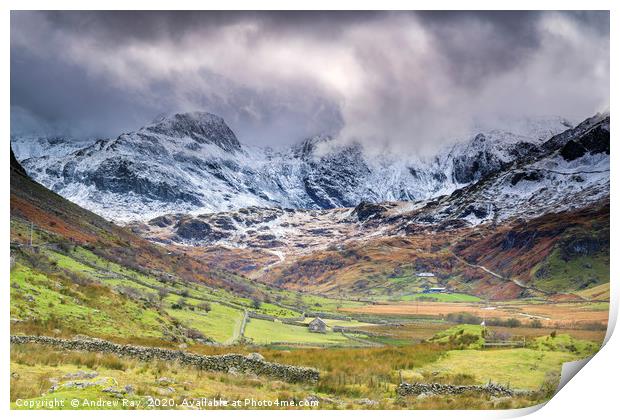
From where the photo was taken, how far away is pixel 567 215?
249 feet

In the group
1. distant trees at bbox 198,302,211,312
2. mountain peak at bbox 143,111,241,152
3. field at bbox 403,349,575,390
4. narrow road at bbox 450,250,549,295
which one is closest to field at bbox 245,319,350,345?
distant trees at bbox 198,302,211,312

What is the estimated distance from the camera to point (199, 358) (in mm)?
18969

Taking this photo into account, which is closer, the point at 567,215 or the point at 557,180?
the point at 567,215

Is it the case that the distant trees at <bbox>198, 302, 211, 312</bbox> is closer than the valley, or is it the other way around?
the valley

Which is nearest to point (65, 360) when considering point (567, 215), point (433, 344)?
point (433, 344)

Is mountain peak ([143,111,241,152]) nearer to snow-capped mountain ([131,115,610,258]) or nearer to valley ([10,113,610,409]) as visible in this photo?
valley ([10,113,610,409])

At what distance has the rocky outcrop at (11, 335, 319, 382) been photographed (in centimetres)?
1814

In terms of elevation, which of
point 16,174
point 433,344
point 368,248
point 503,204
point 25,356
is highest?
point 503,204

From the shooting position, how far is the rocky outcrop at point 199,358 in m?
18.1

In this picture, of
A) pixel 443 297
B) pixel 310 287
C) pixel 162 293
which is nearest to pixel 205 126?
pixel 443 297

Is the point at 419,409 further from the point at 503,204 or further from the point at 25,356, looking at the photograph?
the point at 503,204

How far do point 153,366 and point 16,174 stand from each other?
3387 centimetres

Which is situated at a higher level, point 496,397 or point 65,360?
point 496,397

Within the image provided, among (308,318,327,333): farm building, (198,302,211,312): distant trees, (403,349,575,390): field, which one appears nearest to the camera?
(403,349,575,390): field
